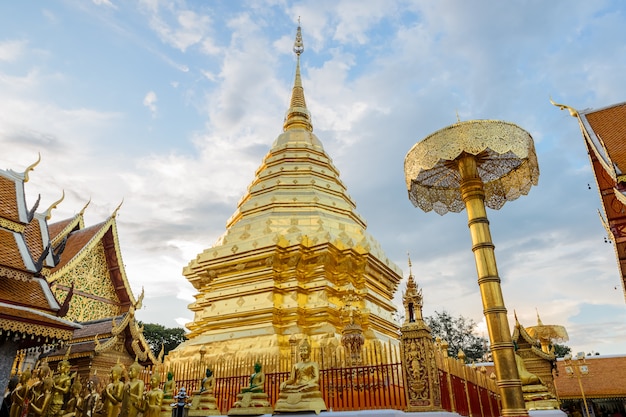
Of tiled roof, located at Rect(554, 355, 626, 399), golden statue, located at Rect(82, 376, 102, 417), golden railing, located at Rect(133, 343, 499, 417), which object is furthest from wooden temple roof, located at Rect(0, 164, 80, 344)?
tiled roof, located at Rect(554, 355, 626, 399)

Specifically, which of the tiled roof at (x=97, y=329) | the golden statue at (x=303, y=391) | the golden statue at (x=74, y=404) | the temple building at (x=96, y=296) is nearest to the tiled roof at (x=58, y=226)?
the temple building at (x=96, y=296)

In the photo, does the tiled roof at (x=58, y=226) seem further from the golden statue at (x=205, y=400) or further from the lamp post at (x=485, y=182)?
the lamp post at (x=485, y=182)

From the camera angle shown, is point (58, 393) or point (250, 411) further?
point (58, 393)

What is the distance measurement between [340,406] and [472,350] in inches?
1067

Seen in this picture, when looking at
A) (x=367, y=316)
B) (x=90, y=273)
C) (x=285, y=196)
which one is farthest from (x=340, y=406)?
(x=90, y=273)

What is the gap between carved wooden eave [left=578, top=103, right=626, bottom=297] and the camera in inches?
422

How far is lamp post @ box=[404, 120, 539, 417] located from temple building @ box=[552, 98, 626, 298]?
3.94 m

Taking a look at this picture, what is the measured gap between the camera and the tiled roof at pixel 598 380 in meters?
18.0

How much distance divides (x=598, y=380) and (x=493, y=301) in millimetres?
17173

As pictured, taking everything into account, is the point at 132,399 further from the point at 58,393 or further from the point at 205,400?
the point at 58,393

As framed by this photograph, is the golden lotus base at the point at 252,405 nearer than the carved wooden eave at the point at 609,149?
Yes

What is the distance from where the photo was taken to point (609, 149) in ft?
34.4

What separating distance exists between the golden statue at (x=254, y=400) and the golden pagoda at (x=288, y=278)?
2.23 meters

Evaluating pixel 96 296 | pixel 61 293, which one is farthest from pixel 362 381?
pixel 96 296
